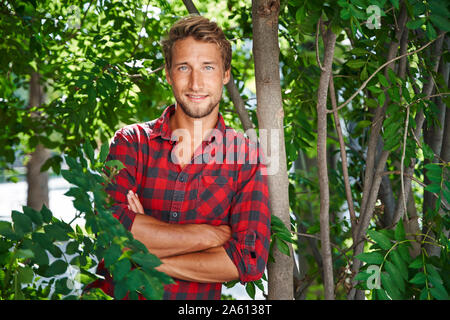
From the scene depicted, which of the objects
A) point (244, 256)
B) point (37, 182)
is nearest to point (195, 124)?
point (244, 256)

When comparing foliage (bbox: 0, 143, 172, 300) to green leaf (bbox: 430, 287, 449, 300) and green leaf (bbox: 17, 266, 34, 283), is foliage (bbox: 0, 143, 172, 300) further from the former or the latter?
green leaf (bbox: 430, 287, 449, 300)

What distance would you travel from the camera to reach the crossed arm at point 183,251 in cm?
169

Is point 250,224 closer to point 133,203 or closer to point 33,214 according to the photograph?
point 133,203

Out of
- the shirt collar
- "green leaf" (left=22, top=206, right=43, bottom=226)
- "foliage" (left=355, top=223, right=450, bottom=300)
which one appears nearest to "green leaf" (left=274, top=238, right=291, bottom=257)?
"foliage" (left=355, top=223, right=450, bottom=300)

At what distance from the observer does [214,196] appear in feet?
6.06

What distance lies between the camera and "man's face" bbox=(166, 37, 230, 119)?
1848 mm

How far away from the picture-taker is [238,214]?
1.82 metres

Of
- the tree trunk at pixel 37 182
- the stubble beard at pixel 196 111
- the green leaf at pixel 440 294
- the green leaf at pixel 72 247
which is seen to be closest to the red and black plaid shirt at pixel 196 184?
the stubble beard at pixel 196 111

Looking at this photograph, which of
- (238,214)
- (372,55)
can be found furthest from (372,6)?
(238,214)

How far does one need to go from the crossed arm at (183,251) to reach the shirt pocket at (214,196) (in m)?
0.13

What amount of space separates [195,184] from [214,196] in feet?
0.30

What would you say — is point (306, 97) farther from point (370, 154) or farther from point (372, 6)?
point (372, 6)

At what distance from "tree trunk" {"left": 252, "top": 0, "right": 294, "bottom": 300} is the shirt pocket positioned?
21 cm
